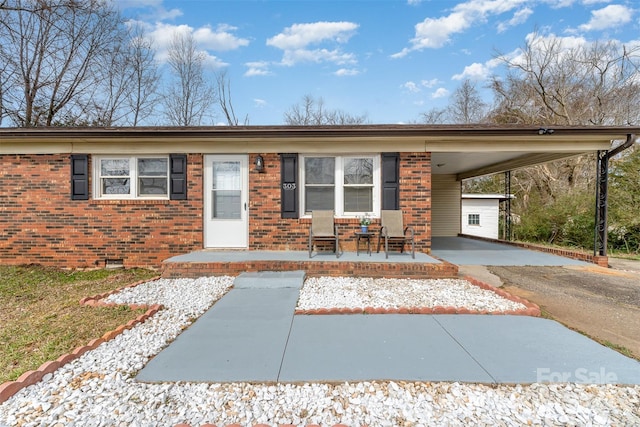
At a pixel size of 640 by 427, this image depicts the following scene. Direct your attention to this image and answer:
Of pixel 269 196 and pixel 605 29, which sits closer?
pixel 269 196

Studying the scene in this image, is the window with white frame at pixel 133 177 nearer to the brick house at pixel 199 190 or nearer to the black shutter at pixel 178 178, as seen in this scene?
the brick house at pixel 199 190

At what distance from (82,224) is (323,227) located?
5.16m

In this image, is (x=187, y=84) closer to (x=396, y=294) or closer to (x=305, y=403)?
(x=396, y=294)

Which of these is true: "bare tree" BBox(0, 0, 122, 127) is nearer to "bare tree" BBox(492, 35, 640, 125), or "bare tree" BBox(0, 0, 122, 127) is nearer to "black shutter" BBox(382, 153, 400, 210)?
"black shutter" BBox(382, 153, 400, 210)

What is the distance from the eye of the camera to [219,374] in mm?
2217

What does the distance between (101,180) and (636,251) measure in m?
13.9

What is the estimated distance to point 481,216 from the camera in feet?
46.7

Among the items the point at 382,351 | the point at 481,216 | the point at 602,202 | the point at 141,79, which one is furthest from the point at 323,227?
the point at 141,79

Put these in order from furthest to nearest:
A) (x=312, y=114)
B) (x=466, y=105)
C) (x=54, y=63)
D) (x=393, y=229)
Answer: (x=466, y=105)
(x=312, y=114)
(x=54, y=63)
(x=393, y=229)

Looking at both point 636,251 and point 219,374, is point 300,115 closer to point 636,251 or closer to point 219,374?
point 636,251

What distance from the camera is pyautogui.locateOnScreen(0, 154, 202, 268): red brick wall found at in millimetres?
6215

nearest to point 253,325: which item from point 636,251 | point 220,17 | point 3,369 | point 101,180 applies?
point 3,369

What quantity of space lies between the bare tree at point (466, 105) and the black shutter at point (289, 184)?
62.0 ft

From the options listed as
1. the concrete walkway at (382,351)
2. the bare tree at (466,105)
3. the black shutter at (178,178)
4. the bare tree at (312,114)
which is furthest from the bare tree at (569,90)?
the black shutter at (178,178)
